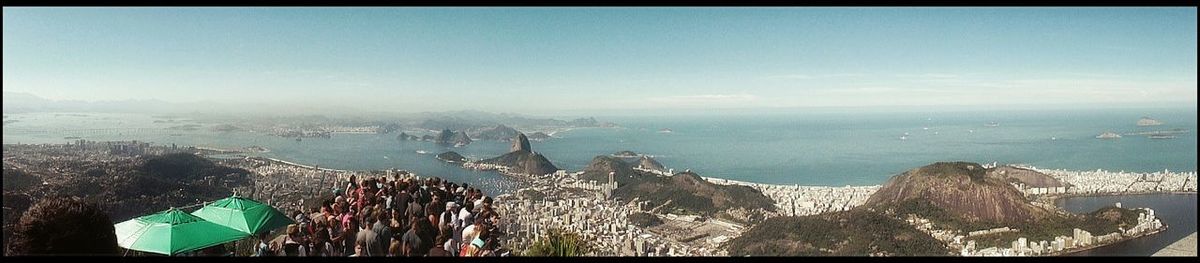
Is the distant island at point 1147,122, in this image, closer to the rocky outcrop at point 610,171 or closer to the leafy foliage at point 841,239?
the leafy foliage at point 841,239

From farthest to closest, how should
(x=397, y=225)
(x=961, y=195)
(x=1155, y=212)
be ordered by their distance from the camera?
(x=961, y=195), (x=1155, y=212), (x=397, y=225)

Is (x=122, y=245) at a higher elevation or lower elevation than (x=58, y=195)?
lower

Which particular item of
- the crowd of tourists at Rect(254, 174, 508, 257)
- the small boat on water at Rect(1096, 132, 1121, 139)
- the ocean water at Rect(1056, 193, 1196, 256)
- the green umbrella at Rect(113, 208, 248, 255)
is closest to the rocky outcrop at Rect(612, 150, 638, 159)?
the ocean water at Rect(1056, 193, 1196, 256)

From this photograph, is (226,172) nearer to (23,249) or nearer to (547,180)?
(547,180)

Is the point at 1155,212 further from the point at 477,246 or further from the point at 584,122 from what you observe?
the point at 584,122

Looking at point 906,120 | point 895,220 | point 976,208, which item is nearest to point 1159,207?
point 976,208

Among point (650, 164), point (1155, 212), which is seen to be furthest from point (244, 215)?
point (1155, 212)
